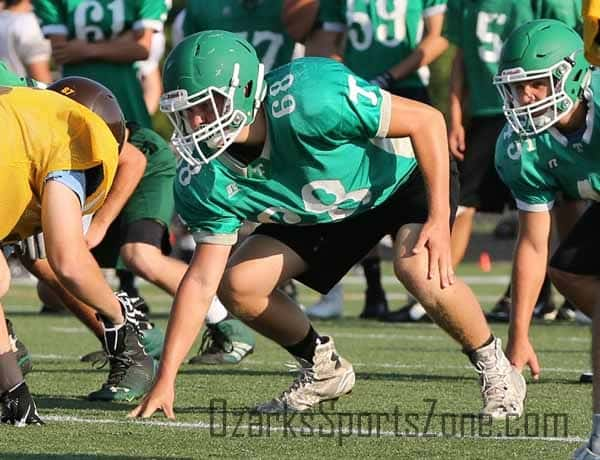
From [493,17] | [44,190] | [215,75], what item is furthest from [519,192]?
[493,17]

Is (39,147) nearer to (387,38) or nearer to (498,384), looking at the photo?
(498,384)

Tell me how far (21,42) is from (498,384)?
4476 millimetres

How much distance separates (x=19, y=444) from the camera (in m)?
4.09

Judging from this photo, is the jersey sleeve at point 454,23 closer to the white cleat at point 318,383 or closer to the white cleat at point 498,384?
the white cleat at point 318,383

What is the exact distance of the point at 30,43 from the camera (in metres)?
8.29

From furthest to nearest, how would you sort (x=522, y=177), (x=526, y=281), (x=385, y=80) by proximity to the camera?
(x=385, y=80) → (x=526, y=281) → (x=522, y=177)

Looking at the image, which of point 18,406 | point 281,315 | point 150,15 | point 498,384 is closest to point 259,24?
point 150,15

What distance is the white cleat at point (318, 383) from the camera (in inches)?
189

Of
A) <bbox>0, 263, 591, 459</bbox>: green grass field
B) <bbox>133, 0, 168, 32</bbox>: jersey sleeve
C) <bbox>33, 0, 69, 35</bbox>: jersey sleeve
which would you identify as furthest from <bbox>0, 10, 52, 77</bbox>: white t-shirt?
<bbox>0, 263, 591, 459</bbox>: green grass field

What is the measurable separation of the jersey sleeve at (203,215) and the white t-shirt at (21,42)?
3.88 metres

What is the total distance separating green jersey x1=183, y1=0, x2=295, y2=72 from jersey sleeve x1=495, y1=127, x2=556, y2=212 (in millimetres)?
2838

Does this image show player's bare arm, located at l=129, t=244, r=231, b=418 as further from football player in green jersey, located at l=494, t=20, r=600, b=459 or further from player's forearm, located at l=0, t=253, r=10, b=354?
football player in green jersey, located at l=494, t=20, r=600, b=459

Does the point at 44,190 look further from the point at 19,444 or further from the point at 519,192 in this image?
the point at 519,192

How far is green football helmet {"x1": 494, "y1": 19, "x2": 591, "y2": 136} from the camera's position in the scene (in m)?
4.57
